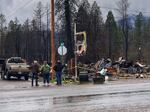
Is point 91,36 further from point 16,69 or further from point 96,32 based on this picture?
point 16,69

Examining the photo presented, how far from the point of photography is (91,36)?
3767 inches

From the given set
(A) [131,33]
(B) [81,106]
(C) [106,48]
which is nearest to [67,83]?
(B) [81,106]

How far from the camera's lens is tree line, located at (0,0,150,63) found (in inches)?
3701

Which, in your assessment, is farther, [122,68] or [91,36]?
[91,36]

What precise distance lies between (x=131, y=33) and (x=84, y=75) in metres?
93.6

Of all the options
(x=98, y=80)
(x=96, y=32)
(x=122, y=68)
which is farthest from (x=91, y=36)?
(x=98, y=80)

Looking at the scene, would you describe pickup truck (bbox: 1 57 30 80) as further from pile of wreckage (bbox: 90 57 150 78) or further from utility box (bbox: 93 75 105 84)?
utility box (bbox: 93 75 105 84)

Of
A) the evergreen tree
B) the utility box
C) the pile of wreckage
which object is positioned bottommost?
the utility box

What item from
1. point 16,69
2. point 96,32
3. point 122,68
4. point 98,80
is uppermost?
point 96,32

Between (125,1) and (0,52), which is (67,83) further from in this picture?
(0,52)

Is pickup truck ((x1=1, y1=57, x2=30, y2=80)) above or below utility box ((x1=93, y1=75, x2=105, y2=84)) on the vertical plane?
above

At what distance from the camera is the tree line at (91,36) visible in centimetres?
9400

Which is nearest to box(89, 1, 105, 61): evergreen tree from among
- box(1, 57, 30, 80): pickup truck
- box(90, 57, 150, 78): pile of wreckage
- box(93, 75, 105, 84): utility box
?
box(90, 57, 150, 78): pile of wreckage

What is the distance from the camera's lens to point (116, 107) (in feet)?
68.5
